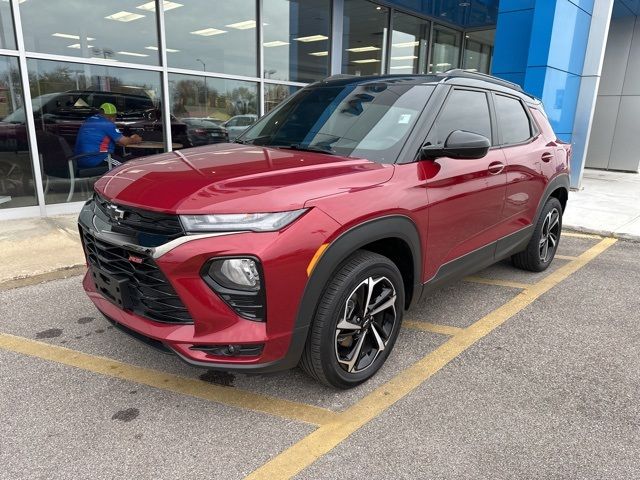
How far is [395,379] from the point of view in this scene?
3.04m

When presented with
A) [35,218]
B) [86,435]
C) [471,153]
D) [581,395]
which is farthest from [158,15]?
[581,395]

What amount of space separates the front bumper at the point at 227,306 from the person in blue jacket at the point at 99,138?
559 centimetres

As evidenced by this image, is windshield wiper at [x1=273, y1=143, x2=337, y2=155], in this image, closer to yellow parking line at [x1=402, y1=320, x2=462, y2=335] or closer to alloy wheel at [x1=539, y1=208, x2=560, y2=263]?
A: yellow parking line at [x1=402, y1=320, x2=462, y2=335]

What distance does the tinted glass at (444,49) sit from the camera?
544 inches

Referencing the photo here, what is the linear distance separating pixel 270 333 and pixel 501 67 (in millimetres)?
9439

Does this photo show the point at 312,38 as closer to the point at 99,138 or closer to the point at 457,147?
the point at 99,138

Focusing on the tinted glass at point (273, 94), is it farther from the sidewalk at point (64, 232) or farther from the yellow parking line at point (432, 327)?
the yellow parking line at point (432, 327)

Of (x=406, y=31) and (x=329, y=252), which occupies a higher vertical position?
(x=406, y=31)

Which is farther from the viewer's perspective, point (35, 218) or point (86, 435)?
point (35, 218)

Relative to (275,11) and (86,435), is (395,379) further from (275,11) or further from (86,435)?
(275,11)

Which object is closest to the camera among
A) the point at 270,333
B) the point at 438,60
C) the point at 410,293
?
the point at 270,333

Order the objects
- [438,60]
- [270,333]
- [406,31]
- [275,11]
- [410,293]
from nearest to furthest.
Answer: [270,333]
[410,293]
[275,11]
[406,31]
[438,60]

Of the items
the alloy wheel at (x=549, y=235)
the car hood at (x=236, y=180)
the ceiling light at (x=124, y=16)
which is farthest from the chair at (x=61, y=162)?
the alloy wheel at (x=549, y=235)

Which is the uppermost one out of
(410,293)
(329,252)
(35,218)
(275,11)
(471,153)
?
(275,11)
